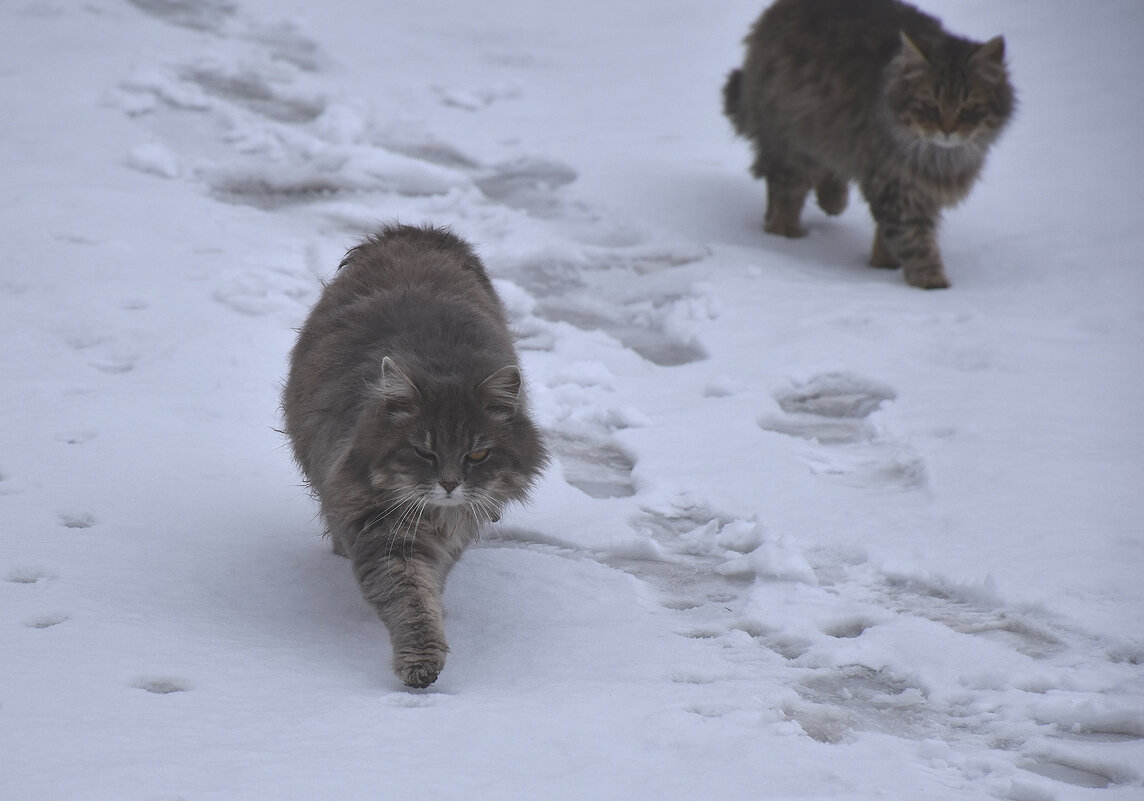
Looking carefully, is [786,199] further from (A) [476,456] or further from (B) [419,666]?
(B) [419,666]

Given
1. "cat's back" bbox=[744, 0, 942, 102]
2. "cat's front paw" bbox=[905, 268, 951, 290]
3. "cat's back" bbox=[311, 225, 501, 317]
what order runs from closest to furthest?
1. "cat's back" bbox=[311, 225, 501, 317]
2. "cat's front paw" bbox=[905, 268, 951, 290]
3. "cat's back" bbox=[744, 0, 942, 102]

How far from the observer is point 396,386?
336 centimetres

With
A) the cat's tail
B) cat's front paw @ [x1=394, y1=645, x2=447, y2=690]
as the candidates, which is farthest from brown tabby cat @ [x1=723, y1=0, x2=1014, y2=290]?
cat's front paw @ [x1=394, y1=645, x2=447, y2=690]

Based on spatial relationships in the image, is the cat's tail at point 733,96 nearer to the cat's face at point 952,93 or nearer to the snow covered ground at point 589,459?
the snow covered ground at point 589,459

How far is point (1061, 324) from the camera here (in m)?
5.97

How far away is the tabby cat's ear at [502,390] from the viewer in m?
3.46

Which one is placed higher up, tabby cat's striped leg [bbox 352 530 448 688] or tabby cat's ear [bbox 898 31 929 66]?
tabby cat's ear [bbox 898 31 929 66]

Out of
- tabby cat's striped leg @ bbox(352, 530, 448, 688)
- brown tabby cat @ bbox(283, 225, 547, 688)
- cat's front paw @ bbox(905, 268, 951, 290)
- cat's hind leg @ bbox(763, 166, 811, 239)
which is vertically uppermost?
cat's hind leg @ bbox(763, 166, 811, 239)

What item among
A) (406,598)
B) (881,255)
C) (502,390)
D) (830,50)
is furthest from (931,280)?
(406,598)

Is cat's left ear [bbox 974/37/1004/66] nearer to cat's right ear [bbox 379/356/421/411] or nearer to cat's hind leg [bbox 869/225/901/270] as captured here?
cat's hind leg [bbox 869/225/901/270]

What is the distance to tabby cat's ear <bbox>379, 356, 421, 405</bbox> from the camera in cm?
334

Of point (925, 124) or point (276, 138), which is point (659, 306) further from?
point (276, 138)

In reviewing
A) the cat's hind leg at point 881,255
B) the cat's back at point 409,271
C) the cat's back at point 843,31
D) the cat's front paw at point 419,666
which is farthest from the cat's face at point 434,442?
the cat's back at point 843,31

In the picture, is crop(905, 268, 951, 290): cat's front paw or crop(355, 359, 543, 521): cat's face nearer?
crop(355, 359, 543, 521): cat's face
